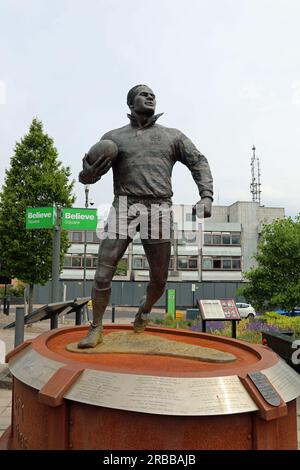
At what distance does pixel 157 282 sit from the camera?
4.40m

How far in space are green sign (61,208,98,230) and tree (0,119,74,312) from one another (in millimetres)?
4142

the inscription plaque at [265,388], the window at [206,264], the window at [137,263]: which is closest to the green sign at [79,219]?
the inscription plaque at [265,388]

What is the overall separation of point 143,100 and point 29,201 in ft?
38.4

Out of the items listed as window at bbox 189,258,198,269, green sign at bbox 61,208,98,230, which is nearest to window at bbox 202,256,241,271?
window at bbox 189,258,198,269

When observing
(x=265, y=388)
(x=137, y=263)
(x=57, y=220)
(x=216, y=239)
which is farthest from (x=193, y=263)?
(x=265, y=388)

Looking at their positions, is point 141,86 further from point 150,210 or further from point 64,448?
point 64,448

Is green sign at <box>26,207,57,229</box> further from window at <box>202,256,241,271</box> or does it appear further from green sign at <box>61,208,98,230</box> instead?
window at <box>202,256,241,271</box>

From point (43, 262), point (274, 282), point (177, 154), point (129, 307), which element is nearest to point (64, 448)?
point (177, 154)

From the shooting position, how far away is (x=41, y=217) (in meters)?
10.9

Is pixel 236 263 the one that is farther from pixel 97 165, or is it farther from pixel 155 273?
pixel 97 165

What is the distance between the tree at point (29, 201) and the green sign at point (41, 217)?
13.0ft

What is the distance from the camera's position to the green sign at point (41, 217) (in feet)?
35.2

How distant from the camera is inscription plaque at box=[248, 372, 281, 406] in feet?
8.92
